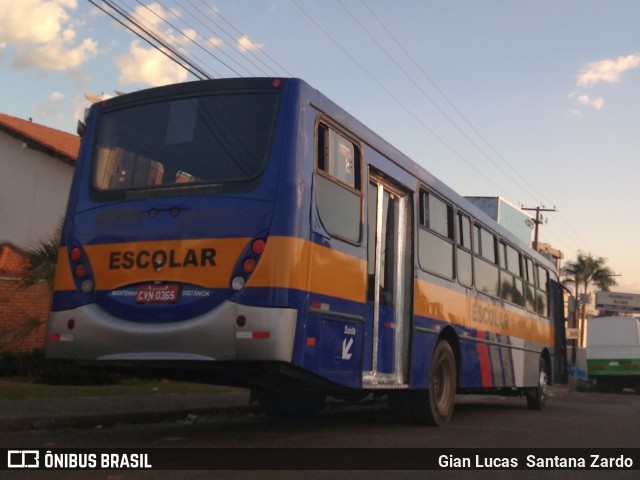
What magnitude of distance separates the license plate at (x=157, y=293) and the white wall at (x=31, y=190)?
66.1 ft

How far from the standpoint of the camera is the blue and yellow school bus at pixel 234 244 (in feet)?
22.1

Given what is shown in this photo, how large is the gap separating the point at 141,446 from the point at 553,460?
4.13 metres

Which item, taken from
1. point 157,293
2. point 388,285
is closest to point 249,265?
point 157,293

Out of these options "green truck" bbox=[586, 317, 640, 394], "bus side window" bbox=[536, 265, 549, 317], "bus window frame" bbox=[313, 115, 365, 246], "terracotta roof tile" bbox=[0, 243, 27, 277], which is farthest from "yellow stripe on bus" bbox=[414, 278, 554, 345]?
"green truck" bbox=[586, 317, 640, 394]

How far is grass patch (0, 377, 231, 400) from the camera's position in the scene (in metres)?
12.0

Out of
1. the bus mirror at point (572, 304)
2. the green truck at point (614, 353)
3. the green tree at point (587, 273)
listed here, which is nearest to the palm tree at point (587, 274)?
the green tree at point (587, 273)

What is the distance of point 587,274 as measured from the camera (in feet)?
234

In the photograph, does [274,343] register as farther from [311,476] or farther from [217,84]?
[217,84]

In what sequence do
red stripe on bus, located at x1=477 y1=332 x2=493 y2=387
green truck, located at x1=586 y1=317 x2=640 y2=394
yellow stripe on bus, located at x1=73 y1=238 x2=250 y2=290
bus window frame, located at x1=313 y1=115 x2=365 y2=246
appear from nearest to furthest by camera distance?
yellow stripe on bus, located at x1=73 y1=238 x2=250 y2=290, bus window frame, located at x1=313 y1=115 x2=365 y2=246, red stripe on bus, located at x1=477 y1=332 x2=493 y2=387, green truck, located at x1=586 y1=317 x2=640 y2=394

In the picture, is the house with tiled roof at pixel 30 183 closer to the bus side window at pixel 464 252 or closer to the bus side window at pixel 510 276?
the bus side window at pixel 510 276

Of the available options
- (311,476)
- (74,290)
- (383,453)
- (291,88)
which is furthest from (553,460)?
(74,290)

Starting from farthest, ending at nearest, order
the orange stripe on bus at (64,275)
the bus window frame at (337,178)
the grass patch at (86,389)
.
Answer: the grass patch at (86,389) → the orange stripe on bus at (64,275) → the bus window frame at (337,178)

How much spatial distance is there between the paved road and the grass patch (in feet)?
8.34

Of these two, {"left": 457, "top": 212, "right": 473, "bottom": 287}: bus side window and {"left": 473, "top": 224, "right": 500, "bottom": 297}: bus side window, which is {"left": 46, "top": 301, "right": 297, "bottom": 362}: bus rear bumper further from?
{"left": 473, "top": 224, "right": 500, "bottom": 297}: bus side window
